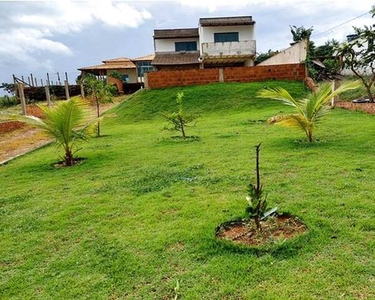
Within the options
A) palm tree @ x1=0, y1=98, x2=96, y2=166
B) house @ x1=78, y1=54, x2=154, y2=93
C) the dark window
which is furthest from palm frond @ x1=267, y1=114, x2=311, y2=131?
the dark window

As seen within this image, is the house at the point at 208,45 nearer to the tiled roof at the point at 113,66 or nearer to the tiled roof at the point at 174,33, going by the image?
the tiled roof at the point at 174,33

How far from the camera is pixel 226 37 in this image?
27328 millimetres

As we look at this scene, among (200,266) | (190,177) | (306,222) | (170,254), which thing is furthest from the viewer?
(190,177)

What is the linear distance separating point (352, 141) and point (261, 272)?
17.0 ft

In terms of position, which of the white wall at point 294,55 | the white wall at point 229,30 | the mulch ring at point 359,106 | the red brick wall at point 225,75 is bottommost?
the mulch ring at point 359,106

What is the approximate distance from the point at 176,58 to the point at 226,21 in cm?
485

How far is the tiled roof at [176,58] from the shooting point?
2642 cm

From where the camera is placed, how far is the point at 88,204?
456cm

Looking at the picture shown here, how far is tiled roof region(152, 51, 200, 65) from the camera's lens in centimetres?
2642

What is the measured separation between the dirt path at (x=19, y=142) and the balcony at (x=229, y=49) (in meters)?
14.1

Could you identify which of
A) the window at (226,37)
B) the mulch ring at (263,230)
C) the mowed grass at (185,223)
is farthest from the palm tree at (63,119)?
the window at (226,37)

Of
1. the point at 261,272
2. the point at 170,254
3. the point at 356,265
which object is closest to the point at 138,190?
the point at 170,254

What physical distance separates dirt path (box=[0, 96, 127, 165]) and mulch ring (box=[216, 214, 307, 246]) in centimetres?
590

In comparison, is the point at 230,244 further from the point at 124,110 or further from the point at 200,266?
the point at 124,110
